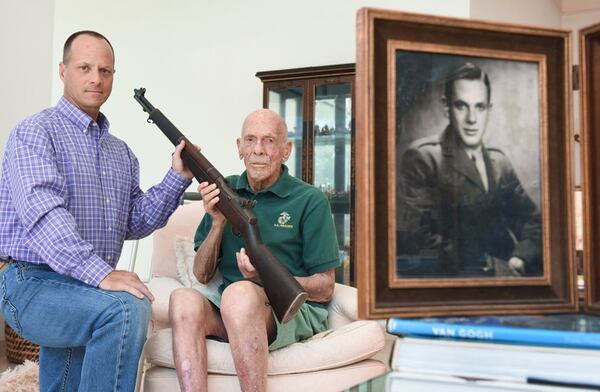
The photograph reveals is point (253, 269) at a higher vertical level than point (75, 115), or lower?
lower

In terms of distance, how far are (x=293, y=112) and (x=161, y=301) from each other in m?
2.38

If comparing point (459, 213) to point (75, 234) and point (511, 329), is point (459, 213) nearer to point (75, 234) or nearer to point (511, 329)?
point (511, 329)

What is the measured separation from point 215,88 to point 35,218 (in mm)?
3279

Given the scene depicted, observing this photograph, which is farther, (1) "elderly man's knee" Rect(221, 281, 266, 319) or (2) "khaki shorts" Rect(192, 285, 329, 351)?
(2) "khaki shorts" Rect(192, 285, 329, 351)

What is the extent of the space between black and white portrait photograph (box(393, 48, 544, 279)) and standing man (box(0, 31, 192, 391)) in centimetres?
94

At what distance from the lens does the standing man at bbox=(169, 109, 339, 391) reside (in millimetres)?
1562

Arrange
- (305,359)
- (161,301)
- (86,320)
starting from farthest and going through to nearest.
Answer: (161,301), (305,359), (86,320)

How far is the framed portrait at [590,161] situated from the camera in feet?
2.37

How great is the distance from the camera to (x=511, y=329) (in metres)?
0.60

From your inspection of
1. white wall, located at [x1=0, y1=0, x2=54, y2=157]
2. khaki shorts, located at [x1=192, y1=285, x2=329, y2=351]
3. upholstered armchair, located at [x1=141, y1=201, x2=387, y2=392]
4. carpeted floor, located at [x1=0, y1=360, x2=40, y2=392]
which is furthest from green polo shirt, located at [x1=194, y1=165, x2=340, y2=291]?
white wall, located at [x1=0, y1=0, x2=54, y2=157]

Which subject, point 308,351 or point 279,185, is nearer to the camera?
point 308,351

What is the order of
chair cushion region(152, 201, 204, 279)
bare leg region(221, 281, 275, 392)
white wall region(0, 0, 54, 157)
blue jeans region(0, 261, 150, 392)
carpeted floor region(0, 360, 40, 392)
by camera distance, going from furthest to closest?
1. white wall region(0, 0, 54, 157)
2. carpeted floor region(0, 360, 40, 392)
3. chair cushion region(152, 201, 204, 279)
4. bare leg region(221, 281, 275, 392)
5. blue jeans region(0, 261, 150, 392)

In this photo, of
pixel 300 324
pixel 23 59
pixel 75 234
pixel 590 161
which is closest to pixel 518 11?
pixel 23 59

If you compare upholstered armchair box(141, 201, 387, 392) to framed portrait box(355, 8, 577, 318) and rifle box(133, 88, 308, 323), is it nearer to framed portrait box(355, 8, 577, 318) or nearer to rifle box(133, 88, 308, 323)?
rifle box(133, 88, 308, 323)
